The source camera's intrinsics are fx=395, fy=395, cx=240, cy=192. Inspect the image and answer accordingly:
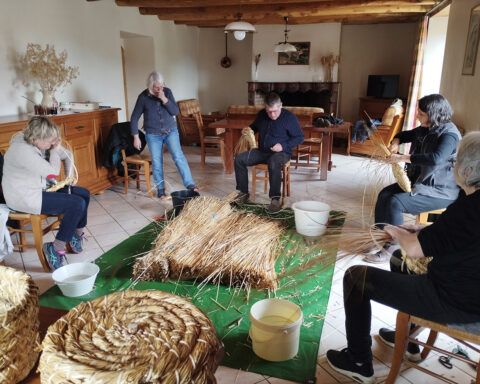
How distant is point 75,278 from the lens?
100 inches

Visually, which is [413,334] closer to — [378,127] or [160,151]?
[160,151]

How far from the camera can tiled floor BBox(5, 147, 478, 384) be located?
189 centimetres

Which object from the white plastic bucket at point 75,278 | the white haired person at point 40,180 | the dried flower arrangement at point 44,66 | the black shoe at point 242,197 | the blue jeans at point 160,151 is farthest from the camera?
the blue jeans at point 160,151

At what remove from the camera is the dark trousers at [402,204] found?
2834mm

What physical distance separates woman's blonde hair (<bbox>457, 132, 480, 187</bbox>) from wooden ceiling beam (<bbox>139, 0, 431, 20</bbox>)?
562cm

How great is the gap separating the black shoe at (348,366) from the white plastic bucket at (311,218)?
4.74ft

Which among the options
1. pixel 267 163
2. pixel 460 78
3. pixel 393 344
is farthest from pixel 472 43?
pixel 393 344

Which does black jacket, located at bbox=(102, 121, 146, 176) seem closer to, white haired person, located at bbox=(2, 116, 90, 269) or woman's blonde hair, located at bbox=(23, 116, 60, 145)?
white haired person, located at bbox=(2, 116, 90, 269)

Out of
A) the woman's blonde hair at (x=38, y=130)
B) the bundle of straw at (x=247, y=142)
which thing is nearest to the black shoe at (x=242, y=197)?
the bundle of straw at (x=247, y=142)

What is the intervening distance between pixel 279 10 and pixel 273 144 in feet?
12.0

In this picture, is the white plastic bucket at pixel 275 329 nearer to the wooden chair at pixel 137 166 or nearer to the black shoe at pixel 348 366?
the black shoe at pixel 348 366

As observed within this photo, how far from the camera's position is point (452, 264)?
1.39 meters

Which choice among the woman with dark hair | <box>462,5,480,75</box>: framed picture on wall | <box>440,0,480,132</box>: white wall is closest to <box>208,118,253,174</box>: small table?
<box>440,0,480,132</box>: white wall

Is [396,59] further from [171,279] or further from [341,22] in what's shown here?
[171,279]
